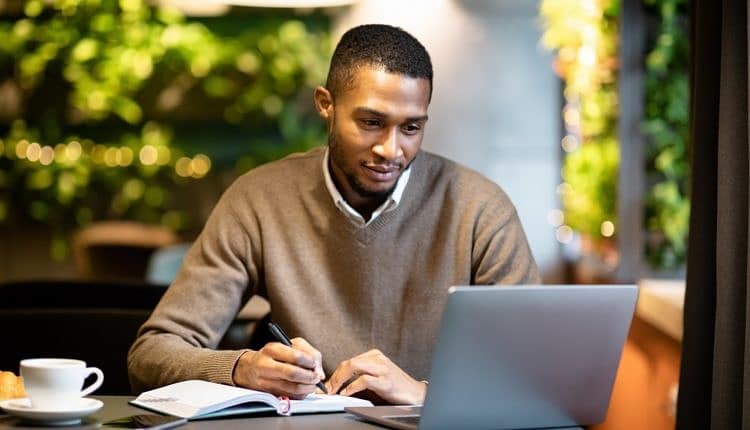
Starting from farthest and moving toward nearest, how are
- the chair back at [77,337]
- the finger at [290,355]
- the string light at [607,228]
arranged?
1. the string light at [607,228]
2. the chair back at [77,337]
3. the finger at [290,355]

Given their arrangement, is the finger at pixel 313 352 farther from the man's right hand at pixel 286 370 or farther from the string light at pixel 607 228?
the string light at pixel 607 228

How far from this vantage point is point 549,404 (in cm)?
201

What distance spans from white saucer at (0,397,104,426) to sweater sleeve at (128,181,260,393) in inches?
14.6

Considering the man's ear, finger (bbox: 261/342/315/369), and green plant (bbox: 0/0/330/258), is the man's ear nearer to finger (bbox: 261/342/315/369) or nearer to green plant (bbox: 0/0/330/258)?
finger (bbox: 261/342/315/369)

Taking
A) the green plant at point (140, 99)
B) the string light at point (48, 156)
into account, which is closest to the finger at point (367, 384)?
the green plant at point (140, 99)

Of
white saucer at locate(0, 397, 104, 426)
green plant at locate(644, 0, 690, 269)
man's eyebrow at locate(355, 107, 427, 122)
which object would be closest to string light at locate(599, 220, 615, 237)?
green plant at locate(644, 0, 690, 269)

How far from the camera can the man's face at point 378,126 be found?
2432 mm

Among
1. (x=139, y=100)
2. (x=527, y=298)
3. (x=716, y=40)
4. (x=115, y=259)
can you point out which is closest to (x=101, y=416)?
(x=527, y=298)

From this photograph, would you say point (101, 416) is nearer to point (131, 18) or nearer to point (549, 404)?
point (549, 404)

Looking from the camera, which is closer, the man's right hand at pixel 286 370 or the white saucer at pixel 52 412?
the white saucer at pixel 52 412

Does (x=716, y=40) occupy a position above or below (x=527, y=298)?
above

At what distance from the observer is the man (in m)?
2.47

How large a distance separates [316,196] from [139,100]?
3788 mm

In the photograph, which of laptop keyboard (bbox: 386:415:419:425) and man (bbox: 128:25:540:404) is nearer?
laptop keyboard (bbox: 386:415:419:425)
